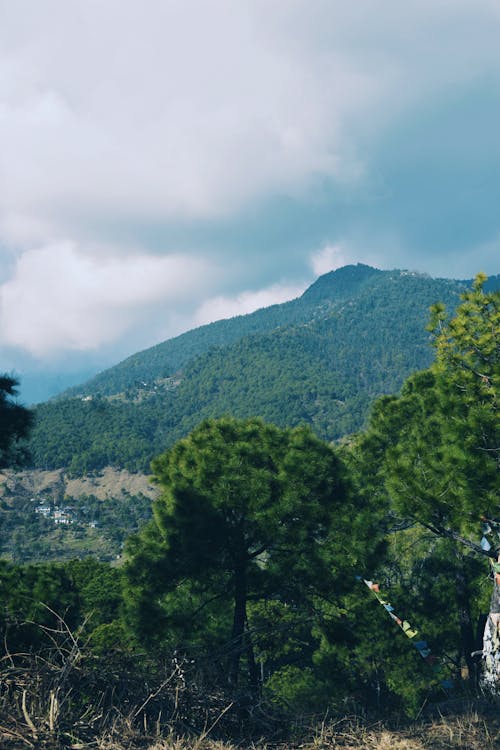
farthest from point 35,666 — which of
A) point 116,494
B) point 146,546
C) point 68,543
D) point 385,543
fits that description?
point 116,494

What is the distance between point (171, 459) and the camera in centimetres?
1222

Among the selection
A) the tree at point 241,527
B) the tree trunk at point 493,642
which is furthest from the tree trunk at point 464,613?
the tree at point 241,527

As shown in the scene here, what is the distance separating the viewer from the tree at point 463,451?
9344 mm

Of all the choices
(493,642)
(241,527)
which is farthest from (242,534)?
(493,642)

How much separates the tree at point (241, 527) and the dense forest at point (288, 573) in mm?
33

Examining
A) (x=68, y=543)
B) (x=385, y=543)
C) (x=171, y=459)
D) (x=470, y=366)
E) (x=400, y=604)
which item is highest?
(x=470, y=366)

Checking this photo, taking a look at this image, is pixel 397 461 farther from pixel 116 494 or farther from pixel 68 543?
pixel 116 494

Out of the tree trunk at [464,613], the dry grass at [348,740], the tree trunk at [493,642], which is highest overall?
the dry grass at [348,740]

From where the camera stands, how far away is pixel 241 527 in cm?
1126

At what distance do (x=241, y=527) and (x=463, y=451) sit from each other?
191 inches

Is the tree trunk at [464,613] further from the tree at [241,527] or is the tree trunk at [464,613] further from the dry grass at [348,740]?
the dry grass at [348,740]

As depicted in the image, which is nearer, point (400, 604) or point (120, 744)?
point (120, 744)

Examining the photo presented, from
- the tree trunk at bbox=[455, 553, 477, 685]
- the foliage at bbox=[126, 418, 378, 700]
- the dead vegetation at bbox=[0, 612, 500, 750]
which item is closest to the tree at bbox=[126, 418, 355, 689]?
the foliage at bbox=[126, 418, 378, 700]

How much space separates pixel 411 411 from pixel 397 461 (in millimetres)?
6439
